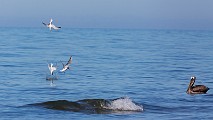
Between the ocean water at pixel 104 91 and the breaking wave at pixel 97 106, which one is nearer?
the ocean water at pixel 104 91

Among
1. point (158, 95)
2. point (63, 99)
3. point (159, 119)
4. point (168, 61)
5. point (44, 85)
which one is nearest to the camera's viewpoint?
point (159, 119)

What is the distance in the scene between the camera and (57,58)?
175 feet

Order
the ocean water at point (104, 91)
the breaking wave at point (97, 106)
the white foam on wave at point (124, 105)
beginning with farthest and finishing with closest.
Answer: the white foam on wave at point (124, 105), the breaking wave at point (97, 106), the ocean water at point (104, 91)

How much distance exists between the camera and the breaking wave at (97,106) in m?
25.7

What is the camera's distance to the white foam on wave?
25922 millimetres

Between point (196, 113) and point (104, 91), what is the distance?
707cm

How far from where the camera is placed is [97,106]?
1043 inches

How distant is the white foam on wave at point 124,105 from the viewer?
2592 cm

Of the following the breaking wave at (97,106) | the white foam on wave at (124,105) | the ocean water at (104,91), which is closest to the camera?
the ocean water at (104,91)

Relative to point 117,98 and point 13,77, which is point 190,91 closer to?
point 117,98

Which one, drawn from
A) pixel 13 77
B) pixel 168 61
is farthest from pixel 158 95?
pixel 168 61

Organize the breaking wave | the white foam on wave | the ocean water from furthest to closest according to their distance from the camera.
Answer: the white foam on wave, the breaking wave, the ocean water

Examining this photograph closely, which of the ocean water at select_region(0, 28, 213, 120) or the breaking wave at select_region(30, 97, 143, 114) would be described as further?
the breaking wave at select_region(30, 97, 143, 114)

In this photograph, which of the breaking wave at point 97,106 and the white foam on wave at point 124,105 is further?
the white foam on wave at point 124,105
